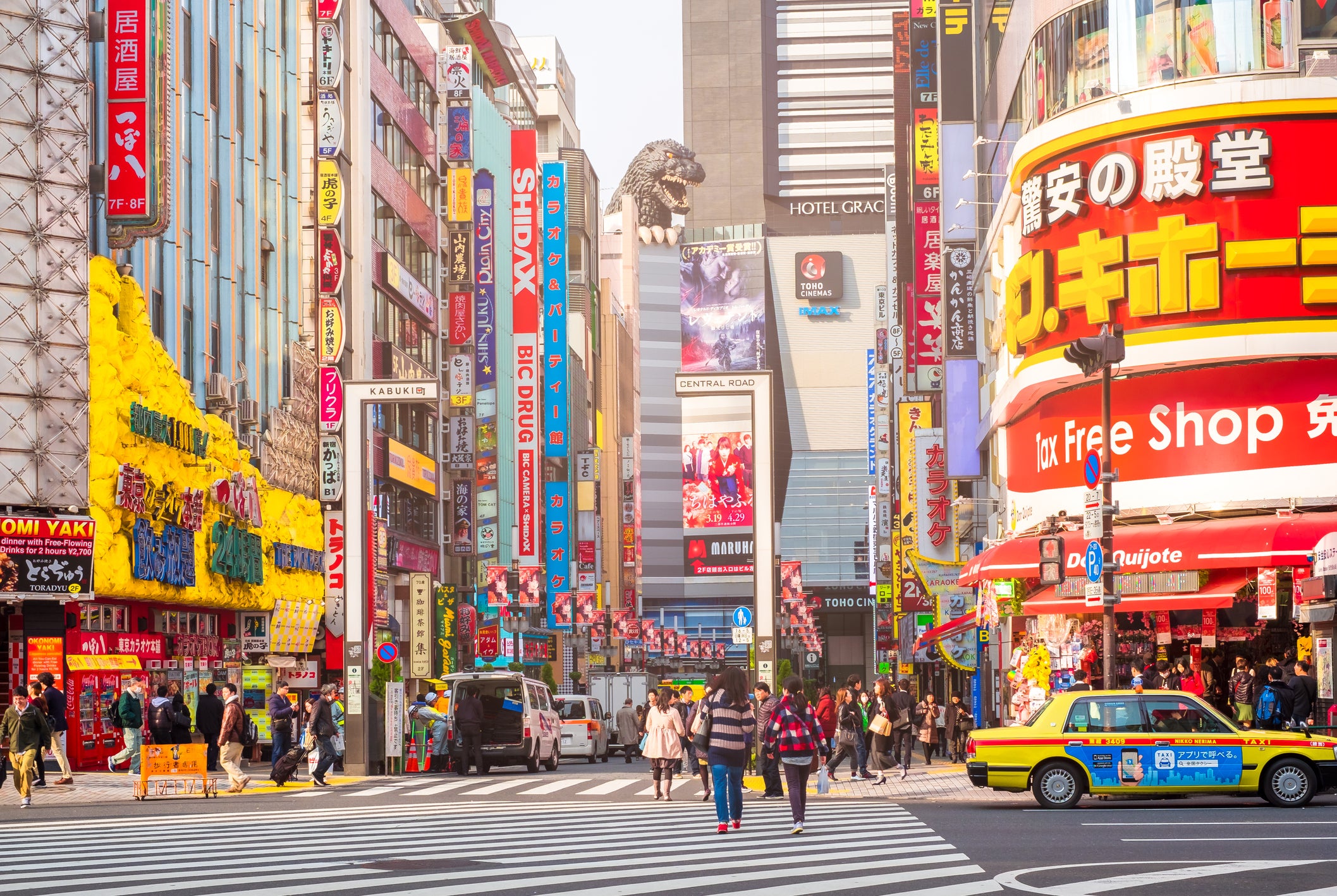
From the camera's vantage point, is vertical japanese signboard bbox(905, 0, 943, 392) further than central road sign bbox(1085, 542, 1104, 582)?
Yes

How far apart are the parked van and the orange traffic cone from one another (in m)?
0.71

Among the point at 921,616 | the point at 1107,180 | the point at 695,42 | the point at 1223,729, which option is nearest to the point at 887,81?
the point at 695,42

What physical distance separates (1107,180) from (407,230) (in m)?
36.7

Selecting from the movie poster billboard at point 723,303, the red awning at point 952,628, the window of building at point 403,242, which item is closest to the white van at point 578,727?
the red awning at point 952,628

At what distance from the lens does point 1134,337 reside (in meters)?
30.2

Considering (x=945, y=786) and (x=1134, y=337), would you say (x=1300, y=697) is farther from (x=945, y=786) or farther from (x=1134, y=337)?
(x=1134, y=337)

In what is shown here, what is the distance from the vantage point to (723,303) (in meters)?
173

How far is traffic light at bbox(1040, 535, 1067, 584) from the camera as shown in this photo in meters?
26.0

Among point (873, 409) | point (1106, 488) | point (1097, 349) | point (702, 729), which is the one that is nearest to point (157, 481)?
point (702, 729)

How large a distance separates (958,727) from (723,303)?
135272 mm

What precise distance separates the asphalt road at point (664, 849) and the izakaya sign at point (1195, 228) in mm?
9903

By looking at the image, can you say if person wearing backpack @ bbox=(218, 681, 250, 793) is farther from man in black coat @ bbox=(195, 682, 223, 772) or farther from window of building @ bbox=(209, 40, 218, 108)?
window of building @ bbox=(209, 40, 218, 108)

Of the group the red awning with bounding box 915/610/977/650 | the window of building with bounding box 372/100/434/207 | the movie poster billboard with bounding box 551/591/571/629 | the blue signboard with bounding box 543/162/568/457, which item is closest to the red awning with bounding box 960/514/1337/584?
the red awning with bounding box 915/610/977/650

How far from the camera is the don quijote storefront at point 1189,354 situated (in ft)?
92.7
